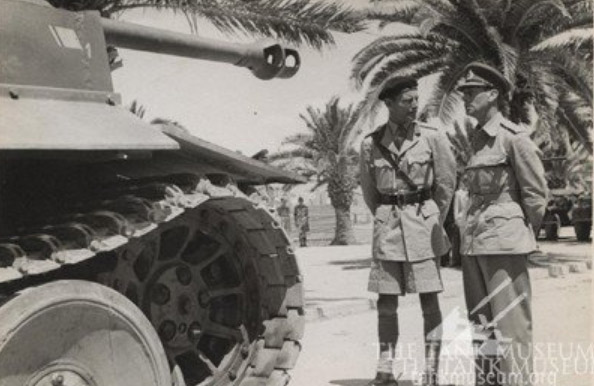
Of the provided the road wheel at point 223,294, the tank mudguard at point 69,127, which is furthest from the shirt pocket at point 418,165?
the tank mudguard at point 69,127

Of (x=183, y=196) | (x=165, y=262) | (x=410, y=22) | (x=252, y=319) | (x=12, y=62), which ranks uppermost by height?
(x=410, y=22)

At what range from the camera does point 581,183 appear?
2777cm

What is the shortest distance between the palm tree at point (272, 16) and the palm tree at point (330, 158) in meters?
15.7

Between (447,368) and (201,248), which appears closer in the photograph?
(201,248)

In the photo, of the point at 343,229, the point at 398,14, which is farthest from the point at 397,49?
the point at 343,229

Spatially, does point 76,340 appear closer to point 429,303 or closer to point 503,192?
point 429,303

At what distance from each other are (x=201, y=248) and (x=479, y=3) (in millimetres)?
10546

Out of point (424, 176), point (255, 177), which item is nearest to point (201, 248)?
point (255, 177)

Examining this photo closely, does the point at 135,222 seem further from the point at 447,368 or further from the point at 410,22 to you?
the point at 410,22

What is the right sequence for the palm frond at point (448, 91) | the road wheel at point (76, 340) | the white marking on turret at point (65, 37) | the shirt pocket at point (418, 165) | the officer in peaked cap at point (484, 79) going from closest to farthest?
the road wheel at point (76, 340), the white marking on turret at point (65, 37), the officer in peaked cap at point (484, 79), the shirt pocket at point (418, 165), the palm frond at point (448, 91)

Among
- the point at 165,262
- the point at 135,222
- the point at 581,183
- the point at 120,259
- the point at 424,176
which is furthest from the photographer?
the point at 581,183

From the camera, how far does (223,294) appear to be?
13.7 ft

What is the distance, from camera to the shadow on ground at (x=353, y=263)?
52.2 feet

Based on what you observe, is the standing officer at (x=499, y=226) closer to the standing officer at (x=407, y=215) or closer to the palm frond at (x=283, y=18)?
the standing officer at (x=407, y=215)
